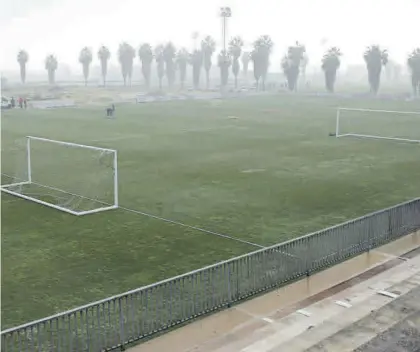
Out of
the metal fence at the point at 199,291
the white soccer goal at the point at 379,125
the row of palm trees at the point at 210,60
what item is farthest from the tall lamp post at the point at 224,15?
the metal fence at the point at 199,291

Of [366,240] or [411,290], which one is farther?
[366,240]

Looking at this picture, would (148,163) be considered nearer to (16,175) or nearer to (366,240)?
(16,175)

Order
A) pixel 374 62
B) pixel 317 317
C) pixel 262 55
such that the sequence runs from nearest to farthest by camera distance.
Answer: pixel 317 317 < pixel 374 62 < pixel 262 55

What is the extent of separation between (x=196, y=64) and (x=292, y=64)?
22737 mm

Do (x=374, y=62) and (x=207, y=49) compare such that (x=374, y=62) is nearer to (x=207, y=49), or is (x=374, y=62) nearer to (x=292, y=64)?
(x=292, y=64)

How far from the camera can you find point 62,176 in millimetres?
28547

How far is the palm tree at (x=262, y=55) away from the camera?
127188mm

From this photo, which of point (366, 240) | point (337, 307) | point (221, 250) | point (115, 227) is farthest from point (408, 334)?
point (115, 227)

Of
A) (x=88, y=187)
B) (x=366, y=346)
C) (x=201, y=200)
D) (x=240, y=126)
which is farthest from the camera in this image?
(x=240, y=126)

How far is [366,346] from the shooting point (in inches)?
417

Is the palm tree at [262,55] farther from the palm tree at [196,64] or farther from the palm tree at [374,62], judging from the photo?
the palm tree at [374,62]

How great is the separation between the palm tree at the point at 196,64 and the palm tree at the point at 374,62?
35707 millimetres

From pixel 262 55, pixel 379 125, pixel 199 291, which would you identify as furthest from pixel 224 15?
pixel 199 291

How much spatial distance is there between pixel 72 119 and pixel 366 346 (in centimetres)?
5006
